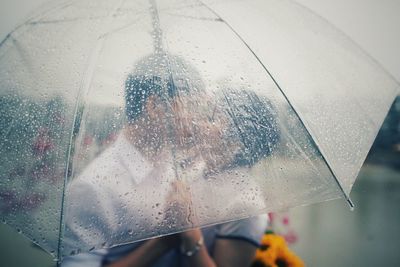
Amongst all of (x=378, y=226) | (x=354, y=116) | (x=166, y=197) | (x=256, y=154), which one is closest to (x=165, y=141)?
(x=166, y=197)

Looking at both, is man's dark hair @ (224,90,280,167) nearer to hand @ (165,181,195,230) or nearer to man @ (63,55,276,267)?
man @ (63,55,276,267)

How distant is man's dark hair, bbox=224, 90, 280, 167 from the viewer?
1312 mm

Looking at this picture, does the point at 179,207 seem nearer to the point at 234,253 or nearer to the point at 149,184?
the point at 149,184

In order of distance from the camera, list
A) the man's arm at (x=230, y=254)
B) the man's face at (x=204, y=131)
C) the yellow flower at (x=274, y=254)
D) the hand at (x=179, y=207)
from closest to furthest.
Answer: the hand at (x=179, y=207), the man's face at (x=204, y=131), the man's arm at (x=230, y=254), the yellow flower at (x=274, y=254)

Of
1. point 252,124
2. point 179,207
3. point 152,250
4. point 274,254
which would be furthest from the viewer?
point 274,254

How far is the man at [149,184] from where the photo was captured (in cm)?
112

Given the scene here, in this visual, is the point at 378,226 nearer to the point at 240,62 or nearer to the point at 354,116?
the point at 354,116

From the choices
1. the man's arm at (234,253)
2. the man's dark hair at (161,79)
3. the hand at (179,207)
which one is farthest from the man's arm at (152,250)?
the man's dark hair at (161,79)

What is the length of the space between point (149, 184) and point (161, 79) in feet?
1.36

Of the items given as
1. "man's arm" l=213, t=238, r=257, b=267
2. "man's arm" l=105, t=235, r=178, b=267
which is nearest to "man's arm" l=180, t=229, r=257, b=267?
"man's arm" l=213, t=238, r=257, b=267

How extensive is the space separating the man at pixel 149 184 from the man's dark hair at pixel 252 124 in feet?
0.36

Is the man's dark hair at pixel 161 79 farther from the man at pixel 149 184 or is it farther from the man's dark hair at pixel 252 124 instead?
the man's dark hair at pixel 252 124

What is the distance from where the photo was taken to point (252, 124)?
1356 mm

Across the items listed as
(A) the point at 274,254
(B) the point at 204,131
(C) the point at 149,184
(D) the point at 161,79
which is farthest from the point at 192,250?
(A) the point at 274,254
